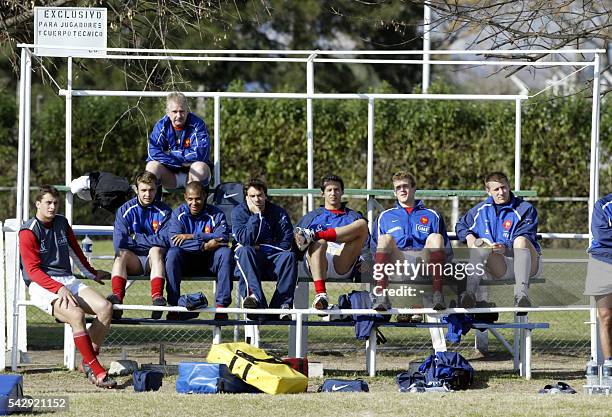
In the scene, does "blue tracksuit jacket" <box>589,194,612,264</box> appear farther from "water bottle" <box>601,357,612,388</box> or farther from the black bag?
the black bag

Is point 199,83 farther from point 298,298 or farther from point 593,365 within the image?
point 593,365

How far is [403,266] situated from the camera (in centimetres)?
971

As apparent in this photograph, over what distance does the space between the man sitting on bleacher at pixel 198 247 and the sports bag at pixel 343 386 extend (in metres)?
1.25

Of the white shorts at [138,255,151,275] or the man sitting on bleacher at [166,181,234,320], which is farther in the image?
the white shorts at [138,255,151,275]

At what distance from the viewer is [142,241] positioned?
9766mm

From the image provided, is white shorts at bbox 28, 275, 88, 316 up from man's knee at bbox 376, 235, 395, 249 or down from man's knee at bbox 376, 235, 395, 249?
down

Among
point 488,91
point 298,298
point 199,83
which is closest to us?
point 298,298

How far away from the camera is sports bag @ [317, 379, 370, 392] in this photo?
8586 millimetres

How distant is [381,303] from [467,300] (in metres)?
0.73

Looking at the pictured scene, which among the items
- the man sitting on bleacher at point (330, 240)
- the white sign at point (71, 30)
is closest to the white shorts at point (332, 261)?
the man sitting on bleacher at point (330, 240)

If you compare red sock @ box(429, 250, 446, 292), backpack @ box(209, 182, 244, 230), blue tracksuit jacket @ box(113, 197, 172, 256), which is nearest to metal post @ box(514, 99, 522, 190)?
red sock @ box(429, 250, 446, 292)

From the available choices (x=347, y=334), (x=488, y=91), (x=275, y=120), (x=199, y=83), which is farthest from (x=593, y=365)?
(x=488, y=91)

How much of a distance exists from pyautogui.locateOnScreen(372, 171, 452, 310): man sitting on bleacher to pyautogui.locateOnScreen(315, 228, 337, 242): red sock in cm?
38

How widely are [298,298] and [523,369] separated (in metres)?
2.14
